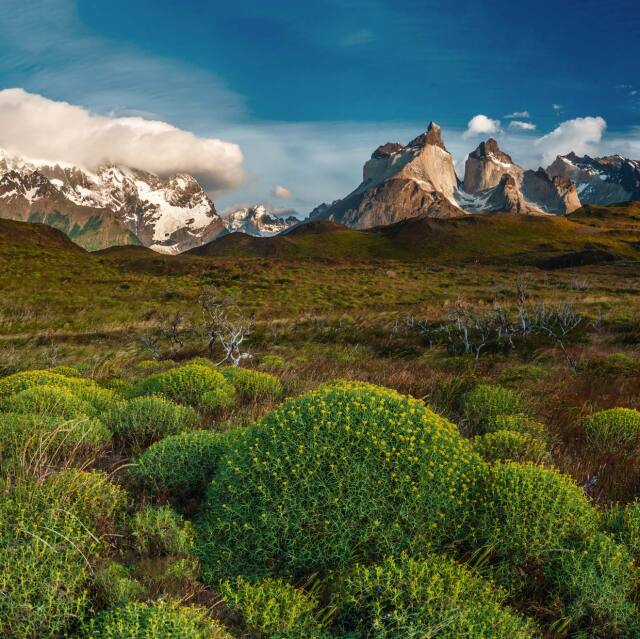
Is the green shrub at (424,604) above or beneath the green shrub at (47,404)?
beneath

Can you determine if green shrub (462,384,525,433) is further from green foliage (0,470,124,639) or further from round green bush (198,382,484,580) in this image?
green foliage (0,470,124,639)

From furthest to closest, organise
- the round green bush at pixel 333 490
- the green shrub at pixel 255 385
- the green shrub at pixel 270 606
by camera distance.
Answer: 1. the green shrub at pixel 255 385
2. the round green bush at pixel 333 490
3. the green shrub at pixel 270 606

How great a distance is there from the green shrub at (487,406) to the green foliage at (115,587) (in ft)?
17.4

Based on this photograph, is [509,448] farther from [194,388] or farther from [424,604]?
[194,388]

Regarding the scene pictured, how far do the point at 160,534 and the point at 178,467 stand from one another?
1032 mm

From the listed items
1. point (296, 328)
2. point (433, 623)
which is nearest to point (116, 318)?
point (296, 328)

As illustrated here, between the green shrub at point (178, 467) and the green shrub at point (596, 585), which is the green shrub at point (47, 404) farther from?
the green shrub at point (596, 585)

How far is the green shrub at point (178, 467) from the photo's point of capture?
472 centimetres

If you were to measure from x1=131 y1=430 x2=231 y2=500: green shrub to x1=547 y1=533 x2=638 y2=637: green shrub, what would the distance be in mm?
3252

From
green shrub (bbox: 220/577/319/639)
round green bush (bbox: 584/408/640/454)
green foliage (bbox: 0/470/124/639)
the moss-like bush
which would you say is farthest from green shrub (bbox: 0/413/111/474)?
round green bush (bbox: 584/408/640/454)

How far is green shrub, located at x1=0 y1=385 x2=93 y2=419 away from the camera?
6289mm

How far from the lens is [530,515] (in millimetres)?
3883

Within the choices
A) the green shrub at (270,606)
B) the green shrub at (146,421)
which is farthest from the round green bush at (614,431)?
the green shrub at (146,421)

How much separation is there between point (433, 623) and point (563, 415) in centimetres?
579
